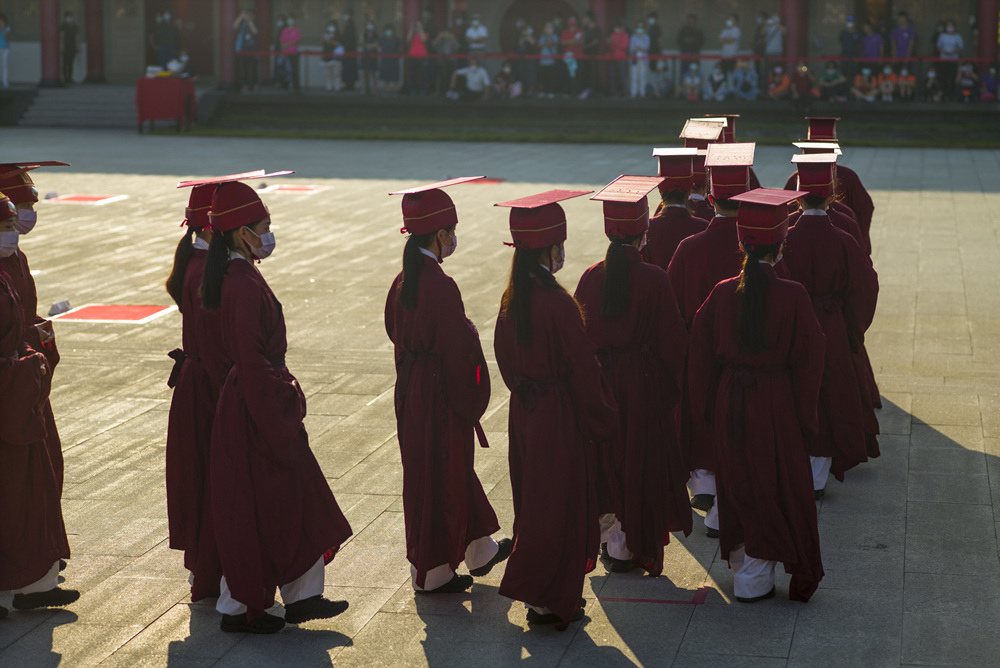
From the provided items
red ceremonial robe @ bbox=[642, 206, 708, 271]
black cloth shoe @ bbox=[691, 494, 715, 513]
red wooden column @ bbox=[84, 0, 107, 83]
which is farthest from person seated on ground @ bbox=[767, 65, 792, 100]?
black cloth shoe @ bbox=[691, 494, 715, 513]

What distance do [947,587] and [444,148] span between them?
70.5 ft

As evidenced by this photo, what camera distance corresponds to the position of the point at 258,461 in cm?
518

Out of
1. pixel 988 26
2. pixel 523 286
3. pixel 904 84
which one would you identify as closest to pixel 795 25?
pixel 904 84

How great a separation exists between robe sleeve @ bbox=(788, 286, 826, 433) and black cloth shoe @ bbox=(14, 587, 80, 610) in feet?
11.1

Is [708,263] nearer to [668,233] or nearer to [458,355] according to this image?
[668,233]

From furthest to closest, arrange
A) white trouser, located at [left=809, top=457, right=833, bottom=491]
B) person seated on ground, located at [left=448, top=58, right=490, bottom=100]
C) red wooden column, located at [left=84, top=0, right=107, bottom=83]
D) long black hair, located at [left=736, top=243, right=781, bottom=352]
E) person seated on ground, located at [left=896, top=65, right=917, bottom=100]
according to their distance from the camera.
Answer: red wooden column, located at [left=84, top=0, right=107, bottom=83], person seated on ground, located at [left=448, top=58, right=490, bottom=100], person seated on ground, located at [left=896, top=65, right=917, bottom=100], white trouser, located at [left=809, top=457, right=833, bottom=491], long black hair, located at [left=736, top=243, right=781, bottom=352]

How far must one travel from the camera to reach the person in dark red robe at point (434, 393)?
17.7 feet

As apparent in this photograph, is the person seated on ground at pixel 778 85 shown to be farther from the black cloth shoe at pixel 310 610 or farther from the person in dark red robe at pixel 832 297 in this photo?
the black cloth shoe at pixel 310 610

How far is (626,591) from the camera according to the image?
5691mm

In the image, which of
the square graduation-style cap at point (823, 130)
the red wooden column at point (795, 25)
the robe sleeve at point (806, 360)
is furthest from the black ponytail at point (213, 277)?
the red wooden column at point (795, 25)

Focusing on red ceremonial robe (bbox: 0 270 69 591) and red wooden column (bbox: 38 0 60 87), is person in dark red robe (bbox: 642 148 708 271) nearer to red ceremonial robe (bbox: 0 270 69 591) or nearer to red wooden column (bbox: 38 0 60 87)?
red ceremonial robe (bbox: 0 270 69 591)

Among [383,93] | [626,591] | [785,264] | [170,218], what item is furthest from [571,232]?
[383,93]

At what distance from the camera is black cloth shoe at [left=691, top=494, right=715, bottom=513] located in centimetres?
676

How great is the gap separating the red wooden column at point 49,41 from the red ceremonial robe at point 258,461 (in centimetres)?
3192
